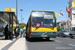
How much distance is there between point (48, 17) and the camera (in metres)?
17.6

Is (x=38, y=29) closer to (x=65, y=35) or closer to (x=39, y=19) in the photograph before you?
(x=39, y=19)

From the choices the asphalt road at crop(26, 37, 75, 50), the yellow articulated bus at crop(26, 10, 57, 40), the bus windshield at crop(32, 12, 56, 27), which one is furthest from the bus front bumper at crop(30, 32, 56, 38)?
the asphalt road at crop(26, 37, 75, 50)

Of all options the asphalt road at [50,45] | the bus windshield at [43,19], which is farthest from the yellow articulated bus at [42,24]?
the asphalt road at [50,45]

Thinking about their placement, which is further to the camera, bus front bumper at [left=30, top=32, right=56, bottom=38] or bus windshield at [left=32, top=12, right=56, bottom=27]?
bus windshield at [left=32, top=12, right=56, bottom=27]

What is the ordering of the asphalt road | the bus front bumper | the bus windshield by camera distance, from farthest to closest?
the bus windshield, the bus front bumper, the asphalt road

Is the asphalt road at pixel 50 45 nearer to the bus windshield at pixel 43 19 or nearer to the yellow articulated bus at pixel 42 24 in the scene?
the yellow articulated bus at pixel 42 24

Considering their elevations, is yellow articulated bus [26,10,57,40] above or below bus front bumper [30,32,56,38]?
above

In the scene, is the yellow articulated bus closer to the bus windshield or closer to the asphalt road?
the bus windshield

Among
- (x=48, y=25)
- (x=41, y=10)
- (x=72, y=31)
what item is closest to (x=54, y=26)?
(x=48, y=25)

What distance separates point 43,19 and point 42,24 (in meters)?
0.51

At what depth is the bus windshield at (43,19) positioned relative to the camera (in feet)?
56.9

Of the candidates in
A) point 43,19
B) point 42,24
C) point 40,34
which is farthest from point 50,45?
point 43,19

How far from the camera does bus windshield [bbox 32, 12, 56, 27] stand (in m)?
17.3

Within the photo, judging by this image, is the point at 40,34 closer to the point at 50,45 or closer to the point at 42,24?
the point at 42,24
